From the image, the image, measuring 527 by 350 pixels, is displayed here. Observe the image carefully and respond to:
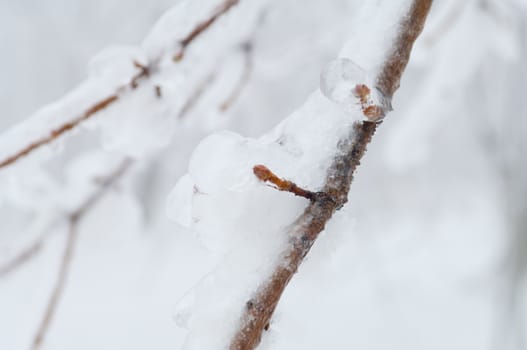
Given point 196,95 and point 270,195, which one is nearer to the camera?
point 270,195

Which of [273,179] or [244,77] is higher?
[244,77]

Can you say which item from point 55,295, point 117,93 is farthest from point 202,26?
point 55,295

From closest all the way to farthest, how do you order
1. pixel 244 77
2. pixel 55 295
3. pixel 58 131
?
pixel 58 131, pixel 55 295, pixel 244 77

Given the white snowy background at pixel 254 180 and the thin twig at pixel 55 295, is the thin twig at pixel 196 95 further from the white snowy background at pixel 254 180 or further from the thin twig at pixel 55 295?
the thin twig at pixel 55 295

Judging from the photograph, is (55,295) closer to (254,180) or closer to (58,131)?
(58,131)

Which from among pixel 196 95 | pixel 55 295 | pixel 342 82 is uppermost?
pixel 196 95

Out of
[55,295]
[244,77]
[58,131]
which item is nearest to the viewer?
[58,131]

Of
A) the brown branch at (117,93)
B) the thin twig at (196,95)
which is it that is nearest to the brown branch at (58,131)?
Answer: the brown branch at (117,93)
